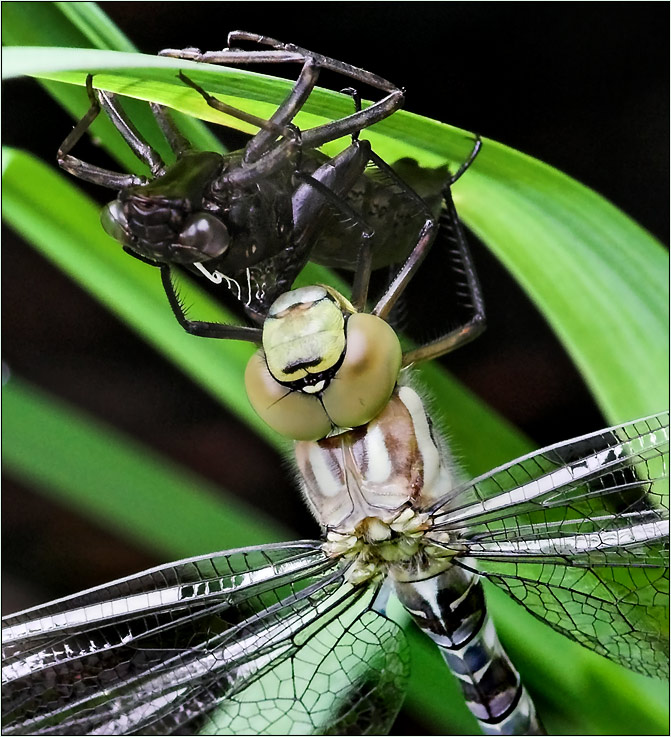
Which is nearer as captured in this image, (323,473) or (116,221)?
(116,221)

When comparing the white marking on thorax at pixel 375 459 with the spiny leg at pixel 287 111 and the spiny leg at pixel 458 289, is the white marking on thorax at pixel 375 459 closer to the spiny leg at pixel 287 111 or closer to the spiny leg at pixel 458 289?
the spiny leg at pixel 458 289

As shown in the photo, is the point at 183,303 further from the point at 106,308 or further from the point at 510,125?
the point at 510,125

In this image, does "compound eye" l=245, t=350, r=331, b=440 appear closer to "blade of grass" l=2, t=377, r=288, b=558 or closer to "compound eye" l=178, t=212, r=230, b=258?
"compound eye" l=178, t=212, r=230, b=258

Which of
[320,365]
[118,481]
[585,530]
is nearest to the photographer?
[320,365]

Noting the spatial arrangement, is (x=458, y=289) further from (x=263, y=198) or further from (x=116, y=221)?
(x=116, y=221)

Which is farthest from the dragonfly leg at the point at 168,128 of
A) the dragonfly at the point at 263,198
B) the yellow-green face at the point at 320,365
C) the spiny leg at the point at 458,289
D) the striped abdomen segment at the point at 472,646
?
the striped abdomen segment at the point at 472,646

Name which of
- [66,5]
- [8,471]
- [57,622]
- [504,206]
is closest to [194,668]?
[57,622]

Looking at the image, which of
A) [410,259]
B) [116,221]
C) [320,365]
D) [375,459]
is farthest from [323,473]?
[116,221]

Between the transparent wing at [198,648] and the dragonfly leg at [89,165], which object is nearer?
the dragonfly leg at [89,165]
